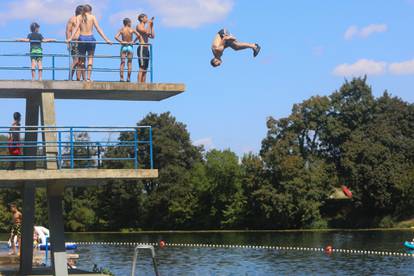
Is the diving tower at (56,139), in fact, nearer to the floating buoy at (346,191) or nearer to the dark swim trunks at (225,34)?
the dark swim trunks at (225,34)

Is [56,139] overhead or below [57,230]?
overhead

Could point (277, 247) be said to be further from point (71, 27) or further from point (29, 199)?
point (71, 27)

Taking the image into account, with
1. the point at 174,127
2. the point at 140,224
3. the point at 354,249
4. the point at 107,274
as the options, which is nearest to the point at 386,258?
the point at 354,249

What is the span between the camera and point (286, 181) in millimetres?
90812

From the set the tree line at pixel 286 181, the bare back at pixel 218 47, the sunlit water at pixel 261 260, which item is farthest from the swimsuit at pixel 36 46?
the tree line at pixel 286 181

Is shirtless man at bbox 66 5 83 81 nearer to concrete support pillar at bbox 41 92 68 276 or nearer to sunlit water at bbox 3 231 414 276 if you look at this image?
concrete support pillar at bbox 41 92 68 276

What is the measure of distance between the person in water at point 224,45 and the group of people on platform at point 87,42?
2.81 metres

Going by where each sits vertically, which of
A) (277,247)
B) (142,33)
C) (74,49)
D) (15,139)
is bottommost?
(277,247)

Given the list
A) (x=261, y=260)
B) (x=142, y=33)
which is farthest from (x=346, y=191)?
(x=142, y=33)

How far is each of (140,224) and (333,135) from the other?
991 inches

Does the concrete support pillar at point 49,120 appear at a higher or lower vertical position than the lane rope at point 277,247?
higher

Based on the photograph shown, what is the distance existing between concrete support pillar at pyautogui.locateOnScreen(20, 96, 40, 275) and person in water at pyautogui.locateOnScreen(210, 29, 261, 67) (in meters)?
5.94

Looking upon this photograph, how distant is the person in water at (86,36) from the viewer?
24.3 metres

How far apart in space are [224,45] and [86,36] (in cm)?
434
